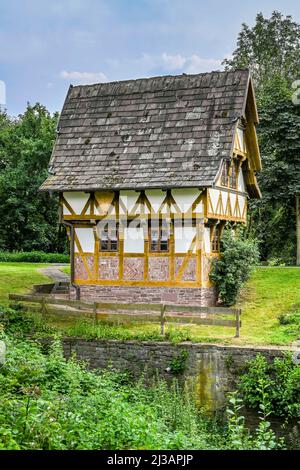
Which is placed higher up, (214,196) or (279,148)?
(279,148)

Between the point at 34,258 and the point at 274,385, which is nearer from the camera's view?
the point at 274,385

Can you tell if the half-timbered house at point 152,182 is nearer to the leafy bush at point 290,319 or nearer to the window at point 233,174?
the window at point 233,174

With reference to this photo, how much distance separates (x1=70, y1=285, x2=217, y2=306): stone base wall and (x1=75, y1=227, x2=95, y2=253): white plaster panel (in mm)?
1338

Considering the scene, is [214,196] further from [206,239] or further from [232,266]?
[232,266]

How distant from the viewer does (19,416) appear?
35.8 feet

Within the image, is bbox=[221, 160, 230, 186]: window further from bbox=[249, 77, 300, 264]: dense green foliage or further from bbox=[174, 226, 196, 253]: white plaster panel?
bbox=[249, 77, 300, 264]: dense green foliage

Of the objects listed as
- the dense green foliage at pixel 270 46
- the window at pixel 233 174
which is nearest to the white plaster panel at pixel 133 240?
the window at pixel 233 174

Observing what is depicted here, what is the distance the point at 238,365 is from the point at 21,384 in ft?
19.7

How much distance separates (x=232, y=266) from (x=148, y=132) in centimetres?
560

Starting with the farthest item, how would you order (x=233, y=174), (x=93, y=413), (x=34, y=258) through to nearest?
(x=34, y=258) < (x=233, y=174) < (x=93, y=413)

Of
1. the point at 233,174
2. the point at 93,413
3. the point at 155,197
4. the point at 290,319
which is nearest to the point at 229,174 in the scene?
the point at 233,174

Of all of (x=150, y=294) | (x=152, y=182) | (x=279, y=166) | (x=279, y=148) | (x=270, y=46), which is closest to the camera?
(x=152, y=182)

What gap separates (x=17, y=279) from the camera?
2772 cm

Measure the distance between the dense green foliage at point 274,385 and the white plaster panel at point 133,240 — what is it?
7389mm
